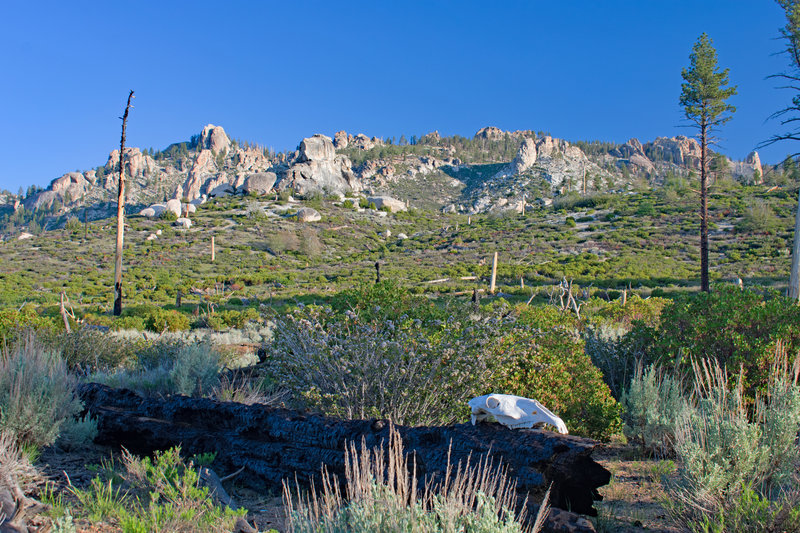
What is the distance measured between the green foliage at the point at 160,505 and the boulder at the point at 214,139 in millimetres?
144528

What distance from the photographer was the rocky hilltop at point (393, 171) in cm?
8038

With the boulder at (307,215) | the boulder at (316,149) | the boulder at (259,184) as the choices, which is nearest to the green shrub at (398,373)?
the boulder at (307,215)

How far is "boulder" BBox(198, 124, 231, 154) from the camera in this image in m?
138

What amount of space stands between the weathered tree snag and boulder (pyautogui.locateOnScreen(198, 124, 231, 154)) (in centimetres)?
14310

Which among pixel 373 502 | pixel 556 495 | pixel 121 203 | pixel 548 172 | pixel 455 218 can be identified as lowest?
pixel 556 495

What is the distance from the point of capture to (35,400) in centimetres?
463

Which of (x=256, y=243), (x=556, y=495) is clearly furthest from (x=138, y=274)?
(x=556, y=495)

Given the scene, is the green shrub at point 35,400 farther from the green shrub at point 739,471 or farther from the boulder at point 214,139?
the boulder at point 214,139

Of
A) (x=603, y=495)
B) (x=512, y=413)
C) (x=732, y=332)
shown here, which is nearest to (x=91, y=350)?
(x=512, y=413)

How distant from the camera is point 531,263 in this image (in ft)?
124

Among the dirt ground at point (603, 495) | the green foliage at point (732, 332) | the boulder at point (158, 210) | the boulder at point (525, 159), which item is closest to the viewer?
the dirt ground at point (603, 495)

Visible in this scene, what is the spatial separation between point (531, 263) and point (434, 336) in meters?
33.4

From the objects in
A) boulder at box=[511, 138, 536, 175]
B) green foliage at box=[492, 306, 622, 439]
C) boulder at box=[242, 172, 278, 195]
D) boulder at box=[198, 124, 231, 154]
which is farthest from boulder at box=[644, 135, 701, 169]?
green foliage at box=[492, 306, 622, 439]

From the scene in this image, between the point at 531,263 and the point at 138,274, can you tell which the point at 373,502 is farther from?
the point at 138,274
